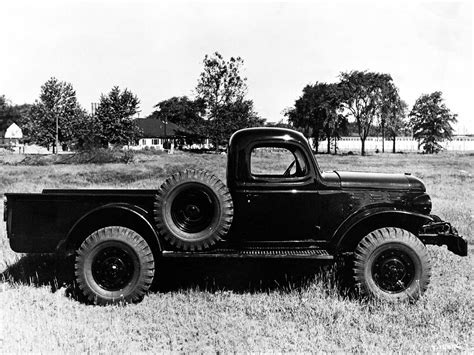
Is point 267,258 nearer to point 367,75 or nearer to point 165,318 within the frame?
point 165,318

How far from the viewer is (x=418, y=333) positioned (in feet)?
13.5

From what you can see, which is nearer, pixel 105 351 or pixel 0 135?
pixel 105 351

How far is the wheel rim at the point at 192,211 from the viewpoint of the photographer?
15.8 feet

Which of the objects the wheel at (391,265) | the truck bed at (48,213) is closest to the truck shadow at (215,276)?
the wheel at (391,265)

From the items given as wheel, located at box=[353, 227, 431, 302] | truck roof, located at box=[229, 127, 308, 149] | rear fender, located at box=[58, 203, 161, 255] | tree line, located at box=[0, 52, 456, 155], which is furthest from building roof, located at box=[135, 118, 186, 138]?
wheel, located at box=[353, 227, 431, 302]

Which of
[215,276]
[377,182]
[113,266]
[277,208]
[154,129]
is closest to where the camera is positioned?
[113,266]

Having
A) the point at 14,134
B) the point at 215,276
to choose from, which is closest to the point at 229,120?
the point at 215,276

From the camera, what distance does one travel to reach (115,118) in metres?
49.1

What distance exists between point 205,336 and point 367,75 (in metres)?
63.5

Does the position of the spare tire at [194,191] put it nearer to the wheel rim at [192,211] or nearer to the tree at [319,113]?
the wheel rim at [192,211]

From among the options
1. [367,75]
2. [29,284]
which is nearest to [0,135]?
[367,75]

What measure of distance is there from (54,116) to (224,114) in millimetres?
20803

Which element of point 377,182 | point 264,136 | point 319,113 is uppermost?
point 319,113

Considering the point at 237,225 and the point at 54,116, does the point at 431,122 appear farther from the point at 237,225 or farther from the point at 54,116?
the point at 237,225
